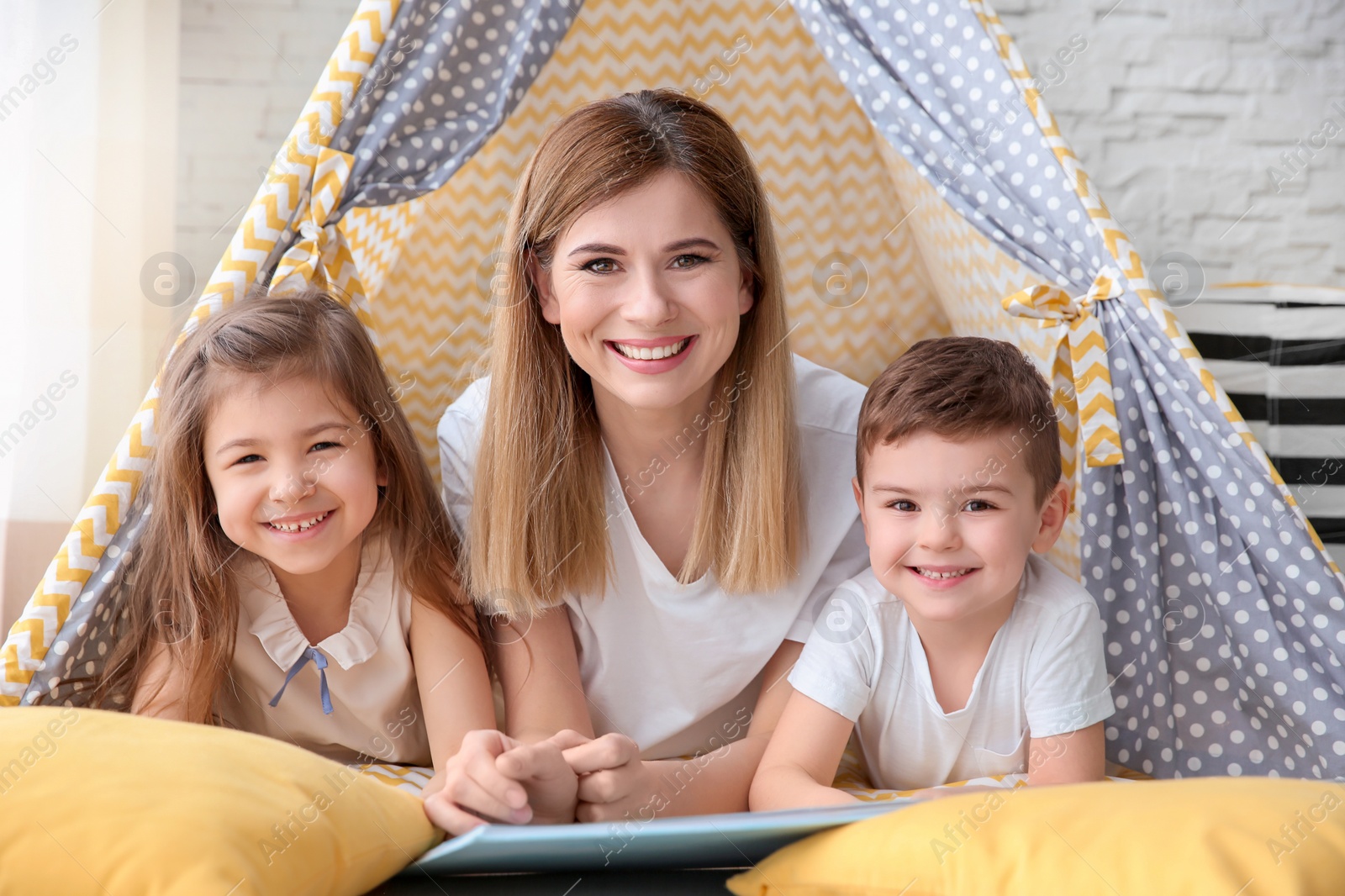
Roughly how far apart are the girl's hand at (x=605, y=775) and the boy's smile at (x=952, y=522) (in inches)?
14.2

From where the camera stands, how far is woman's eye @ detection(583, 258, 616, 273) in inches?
51.7

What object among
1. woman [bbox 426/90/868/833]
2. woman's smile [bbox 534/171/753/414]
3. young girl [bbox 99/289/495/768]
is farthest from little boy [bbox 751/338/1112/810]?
young girl [bbox 99/289/495/768]

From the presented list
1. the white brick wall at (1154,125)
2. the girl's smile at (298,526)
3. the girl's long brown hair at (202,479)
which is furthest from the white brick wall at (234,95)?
the girl's smile at (298,526)

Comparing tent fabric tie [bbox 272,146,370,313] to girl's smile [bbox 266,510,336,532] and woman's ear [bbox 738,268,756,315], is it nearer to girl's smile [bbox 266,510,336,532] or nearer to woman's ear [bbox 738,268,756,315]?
girl's smile [bbox 266,510,336,532]

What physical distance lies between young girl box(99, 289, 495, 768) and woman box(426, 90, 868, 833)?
0.09 metres

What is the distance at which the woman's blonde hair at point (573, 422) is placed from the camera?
4.38 feet

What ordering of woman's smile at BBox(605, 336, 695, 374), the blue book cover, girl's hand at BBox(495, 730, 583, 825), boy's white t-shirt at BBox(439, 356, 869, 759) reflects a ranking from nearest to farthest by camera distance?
the blue book cover
girl's hand at BBox(495, 730, 583, 825)
woman's smile at BBox(605, 336, 695, 374)
boy's white t-shirt at BBox(439, 356, 869, 759)

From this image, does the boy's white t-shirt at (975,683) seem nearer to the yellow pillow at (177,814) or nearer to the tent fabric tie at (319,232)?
the yellow pillow at (177,814)

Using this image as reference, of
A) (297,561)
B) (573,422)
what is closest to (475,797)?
(297,561)

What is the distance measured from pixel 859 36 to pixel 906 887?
117 cm

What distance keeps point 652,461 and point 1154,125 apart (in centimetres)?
172

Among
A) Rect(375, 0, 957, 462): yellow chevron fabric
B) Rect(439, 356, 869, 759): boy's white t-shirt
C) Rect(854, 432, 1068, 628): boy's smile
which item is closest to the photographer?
Rect(854, 432, 1068, 628): boy's smile

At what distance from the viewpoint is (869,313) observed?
1.96 m

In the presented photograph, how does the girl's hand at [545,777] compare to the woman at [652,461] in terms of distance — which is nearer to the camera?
the girl's hand at [545,777]
